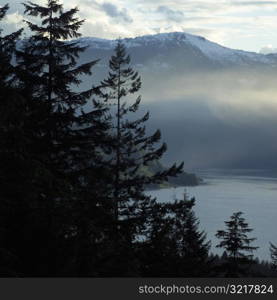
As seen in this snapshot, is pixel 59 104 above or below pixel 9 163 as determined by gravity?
above

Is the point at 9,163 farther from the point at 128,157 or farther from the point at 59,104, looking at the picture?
the point at 128,157

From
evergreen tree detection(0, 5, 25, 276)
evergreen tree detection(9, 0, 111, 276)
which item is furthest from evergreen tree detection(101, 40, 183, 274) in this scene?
evergreen tree detection(0, 5, 25, 276)

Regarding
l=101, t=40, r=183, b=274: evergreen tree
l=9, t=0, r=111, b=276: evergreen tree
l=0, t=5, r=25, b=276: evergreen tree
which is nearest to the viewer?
l=0, t=5, r=25, b=276: evergreen tree

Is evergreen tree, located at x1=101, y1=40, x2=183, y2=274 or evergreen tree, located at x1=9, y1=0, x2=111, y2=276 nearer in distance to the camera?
evergreen tree, located at x1=9, y1=0, x2=111, y2=276

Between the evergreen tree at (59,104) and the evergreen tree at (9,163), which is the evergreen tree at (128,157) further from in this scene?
the evergreen tree at (9,163)

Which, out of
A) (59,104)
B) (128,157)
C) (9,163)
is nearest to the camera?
(9,163)

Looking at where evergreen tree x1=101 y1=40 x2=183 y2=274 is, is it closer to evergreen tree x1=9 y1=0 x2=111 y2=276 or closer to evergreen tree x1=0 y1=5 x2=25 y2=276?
evergreen tree x1=9 y1=0 x2=111 y2=276

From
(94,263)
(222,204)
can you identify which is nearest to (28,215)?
(94,263)

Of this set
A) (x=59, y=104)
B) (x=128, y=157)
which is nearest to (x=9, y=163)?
(x=59, y=104)

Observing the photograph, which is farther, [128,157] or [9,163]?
[128,157]

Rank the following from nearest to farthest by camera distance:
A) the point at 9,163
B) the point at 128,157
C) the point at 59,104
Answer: the point at 9,163 → the point at 59,104 → the point at 128,157
